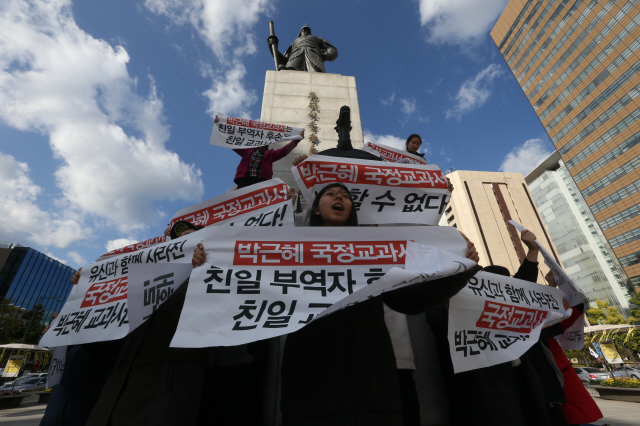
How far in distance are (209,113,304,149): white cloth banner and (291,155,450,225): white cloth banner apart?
6.58 ft

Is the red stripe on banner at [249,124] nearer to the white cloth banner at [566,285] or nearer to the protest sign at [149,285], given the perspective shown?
the protest sign at [149,285]

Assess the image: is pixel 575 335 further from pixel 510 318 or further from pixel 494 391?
pixel 494 391

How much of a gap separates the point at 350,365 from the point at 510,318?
5.47ft

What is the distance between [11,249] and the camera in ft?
219

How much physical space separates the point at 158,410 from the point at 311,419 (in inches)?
43.3

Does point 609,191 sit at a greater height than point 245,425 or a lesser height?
greater

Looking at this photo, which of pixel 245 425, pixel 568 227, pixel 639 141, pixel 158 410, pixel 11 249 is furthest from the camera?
pixel 568 227

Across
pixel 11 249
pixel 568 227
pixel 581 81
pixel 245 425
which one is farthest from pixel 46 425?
pixel 568 227

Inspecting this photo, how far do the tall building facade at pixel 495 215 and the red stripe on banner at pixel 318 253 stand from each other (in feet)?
234

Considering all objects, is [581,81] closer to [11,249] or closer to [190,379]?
[190,379]

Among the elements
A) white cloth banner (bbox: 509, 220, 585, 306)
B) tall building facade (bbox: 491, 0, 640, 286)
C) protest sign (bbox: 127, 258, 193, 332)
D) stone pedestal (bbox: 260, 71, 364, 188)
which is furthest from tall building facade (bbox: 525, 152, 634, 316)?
protest sign (bbox: 127, 258, 193, 332)

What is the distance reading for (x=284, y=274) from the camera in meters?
2.12

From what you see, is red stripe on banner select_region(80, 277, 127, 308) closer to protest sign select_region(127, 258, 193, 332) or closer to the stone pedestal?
protest sign select_region(127, 258, 193, 332)

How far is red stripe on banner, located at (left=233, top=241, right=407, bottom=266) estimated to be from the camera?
218 cm
